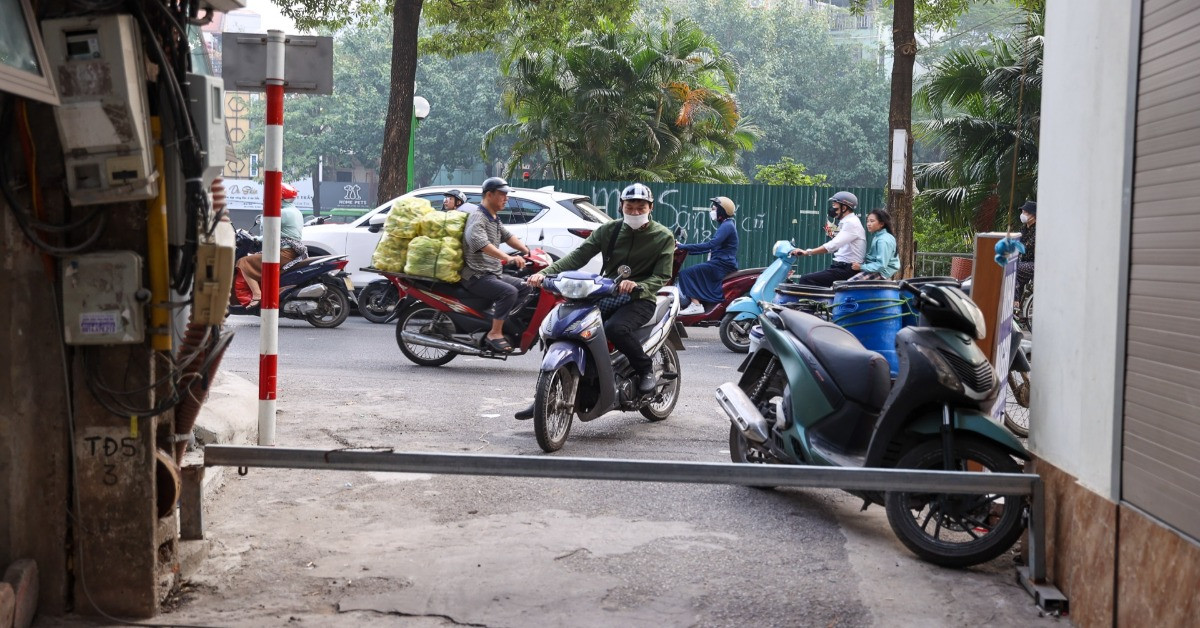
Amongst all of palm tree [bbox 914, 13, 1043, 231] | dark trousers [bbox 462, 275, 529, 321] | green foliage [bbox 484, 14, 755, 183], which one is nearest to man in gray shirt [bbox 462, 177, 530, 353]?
dark trousers [bbox 462, 275, 529, 321]

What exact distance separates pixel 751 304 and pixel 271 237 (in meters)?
7.28

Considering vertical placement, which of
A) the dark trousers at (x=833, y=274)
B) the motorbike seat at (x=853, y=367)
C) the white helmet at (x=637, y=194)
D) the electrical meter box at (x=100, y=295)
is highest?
the white helmet at (x=637, y=194)

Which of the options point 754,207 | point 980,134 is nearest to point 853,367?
point 980,134

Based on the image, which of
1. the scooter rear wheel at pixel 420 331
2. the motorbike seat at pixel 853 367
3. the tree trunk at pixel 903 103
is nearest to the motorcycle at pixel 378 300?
the scooter rear wheel at pixel 420 331

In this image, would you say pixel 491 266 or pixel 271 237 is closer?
pixel 271 237

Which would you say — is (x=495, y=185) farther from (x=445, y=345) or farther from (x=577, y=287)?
(x=577, y=287)

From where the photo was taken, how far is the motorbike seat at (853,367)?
607 cm

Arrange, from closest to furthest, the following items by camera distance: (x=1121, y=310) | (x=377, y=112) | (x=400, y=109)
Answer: (x=1121, y=310) → (x=400, y=109) → (x=377, y=112)

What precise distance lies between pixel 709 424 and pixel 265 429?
3.27 metres

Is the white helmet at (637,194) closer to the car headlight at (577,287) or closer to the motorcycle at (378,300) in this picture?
the car headlight at (577,287)

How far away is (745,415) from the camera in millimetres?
6520

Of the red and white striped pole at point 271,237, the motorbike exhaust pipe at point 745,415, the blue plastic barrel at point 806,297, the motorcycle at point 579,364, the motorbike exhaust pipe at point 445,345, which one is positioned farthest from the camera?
the motorbike exhaust pipe at point 445,345

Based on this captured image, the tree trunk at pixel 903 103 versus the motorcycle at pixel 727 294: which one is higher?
the tree trunk at pixel 903 103

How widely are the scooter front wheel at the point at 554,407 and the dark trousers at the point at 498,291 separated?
3.53 meters
